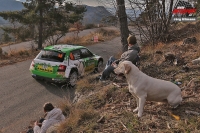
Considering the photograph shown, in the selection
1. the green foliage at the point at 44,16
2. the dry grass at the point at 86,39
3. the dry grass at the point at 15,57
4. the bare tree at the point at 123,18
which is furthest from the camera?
the dry grass at the point at 86,39

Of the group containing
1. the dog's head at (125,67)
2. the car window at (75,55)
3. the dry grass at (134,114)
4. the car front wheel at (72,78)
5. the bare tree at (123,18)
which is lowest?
the car front wheel at (72,78)

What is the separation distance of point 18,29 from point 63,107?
16554 millimetres

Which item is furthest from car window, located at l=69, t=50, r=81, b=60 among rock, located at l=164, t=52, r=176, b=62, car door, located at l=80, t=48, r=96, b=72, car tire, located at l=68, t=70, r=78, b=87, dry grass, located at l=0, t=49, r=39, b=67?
dry grass, located at l=0, t=49, r=39, b=67

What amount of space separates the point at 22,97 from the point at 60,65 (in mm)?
1869

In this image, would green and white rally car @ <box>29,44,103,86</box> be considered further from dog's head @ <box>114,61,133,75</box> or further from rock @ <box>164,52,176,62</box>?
dog's head @ <box>114,61,133,75</box>

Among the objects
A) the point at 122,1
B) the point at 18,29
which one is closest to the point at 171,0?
the point at 122,1

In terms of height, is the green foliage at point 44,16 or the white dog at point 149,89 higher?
the green foliage at point 44,16

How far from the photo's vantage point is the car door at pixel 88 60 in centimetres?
1137

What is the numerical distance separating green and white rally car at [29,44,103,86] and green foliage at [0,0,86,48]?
10.5 m

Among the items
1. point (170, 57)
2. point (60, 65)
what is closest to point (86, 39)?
point (60, 65)

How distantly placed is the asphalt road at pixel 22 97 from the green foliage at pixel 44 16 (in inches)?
334

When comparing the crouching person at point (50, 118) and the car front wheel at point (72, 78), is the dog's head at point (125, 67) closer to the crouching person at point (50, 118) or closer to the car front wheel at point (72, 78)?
the crouching person at point (50, 118)

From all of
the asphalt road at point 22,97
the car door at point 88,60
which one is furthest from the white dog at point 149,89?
the car door at point 88,60

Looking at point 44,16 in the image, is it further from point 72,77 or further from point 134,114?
point 134,114
